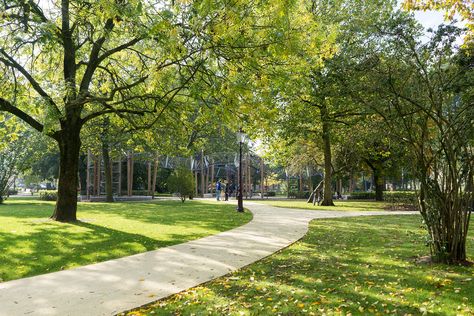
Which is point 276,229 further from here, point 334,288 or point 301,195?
point 301,195

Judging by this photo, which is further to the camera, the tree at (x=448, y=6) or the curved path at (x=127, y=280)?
the tree at (x=448, y=6)

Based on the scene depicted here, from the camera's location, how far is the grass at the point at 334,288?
4.85 meters

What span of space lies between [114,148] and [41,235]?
1790 centimetres

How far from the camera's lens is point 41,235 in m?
10.5

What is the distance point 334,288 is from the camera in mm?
5734

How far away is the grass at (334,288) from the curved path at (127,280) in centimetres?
38

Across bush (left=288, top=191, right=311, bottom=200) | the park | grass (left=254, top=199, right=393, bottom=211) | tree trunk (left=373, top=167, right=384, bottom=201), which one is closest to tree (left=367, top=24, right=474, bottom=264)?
the park

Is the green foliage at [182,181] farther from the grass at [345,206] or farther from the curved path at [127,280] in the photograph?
the curved path at [127,280]

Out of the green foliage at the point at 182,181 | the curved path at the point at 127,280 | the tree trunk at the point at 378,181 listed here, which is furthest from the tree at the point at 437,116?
the tree trunk at the point at 378,181

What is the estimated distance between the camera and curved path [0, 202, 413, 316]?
5031mm

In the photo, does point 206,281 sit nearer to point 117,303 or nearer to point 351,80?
point 117,303

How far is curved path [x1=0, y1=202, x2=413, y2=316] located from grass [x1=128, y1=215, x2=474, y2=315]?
376mm

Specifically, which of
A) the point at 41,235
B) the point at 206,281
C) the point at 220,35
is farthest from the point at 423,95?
the point at 41,235

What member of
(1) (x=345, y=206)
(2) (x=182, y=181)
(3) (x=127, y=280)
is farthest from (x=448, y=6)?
(2) (x=182, y=181)
